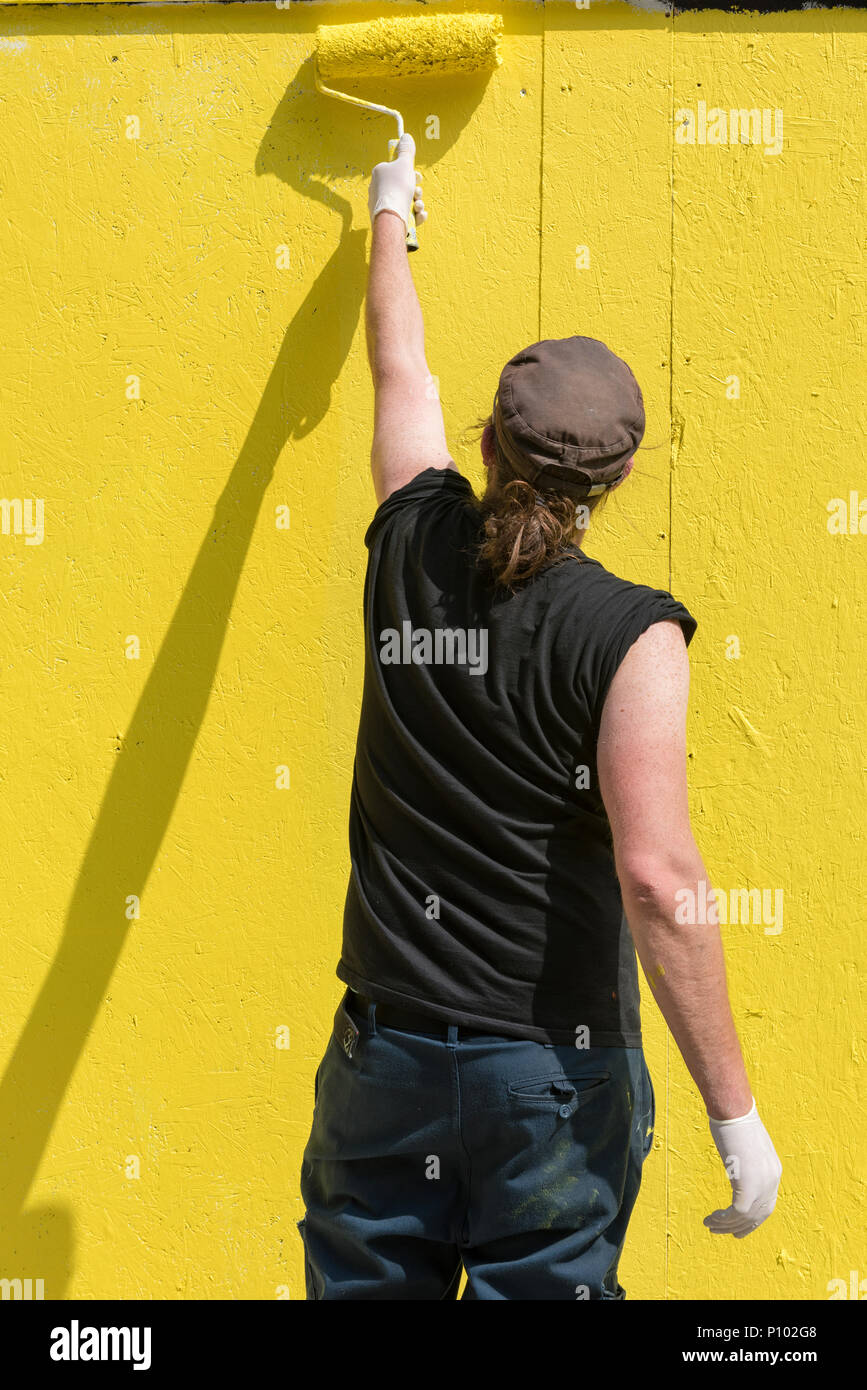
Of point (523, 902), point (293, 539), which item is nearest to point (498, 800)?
point (523, 902)

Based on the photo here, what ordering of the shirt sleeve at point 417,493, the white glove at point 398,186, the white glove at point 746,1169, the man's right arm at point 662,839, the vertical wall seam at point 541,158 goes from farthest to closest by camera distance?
1. the vertical wall seam at point 541,158
2. the white glove at point 398,186
3. the shirt sleeve at point 417,493
4. the white glove at point 746,1169
5. the man's right arm at point 662,839

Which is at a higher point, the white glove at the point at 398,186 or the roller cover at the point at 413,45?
the roller cover at the point at 413,45

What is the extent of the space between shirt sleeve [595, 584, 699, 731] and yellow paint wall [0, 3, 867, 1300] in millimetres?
784

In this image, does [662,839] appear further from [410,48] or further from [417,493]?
[410,48]

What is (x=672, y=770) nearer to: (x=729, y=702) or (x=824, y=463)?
(x=729, y=702)

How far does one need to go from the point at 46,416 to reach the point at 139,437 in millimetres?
194

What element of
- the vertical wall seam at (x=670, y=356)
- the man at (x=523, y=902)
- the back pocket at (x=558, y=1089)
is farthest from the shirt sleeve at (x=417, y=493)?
the back pocket at (x=558, y=1089)

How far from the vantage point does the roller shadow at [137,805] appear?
2.44 m

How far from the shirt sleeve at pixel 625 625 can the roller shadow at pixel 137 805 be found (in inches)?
40.2

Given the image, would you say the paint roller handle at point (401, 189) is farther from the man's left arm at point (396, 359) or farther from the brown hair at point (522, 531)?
the brown hair at point (522, 531)

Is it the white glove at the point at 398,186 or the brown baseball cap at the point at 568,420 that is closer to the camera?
the brown baseball cap at the point at 568,420

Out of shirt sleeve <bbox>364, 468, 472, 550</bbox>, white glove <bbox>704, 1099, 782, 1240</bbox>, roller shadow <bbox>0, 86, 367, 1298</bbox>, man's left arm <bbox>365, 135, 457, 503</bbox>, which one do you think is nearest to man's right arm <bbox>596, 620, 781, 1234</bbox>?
white glove <bbox>704, 1099, 782, 1240</bbox>

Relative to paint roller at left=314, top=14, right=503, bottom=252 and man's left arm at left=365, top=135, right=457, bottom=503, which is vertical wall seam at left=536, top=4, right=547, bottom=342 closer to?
paint roller at left=314, top=14, right=503, bottom=252

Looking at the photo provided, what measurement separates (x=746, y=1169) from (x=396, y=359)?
135 cm
